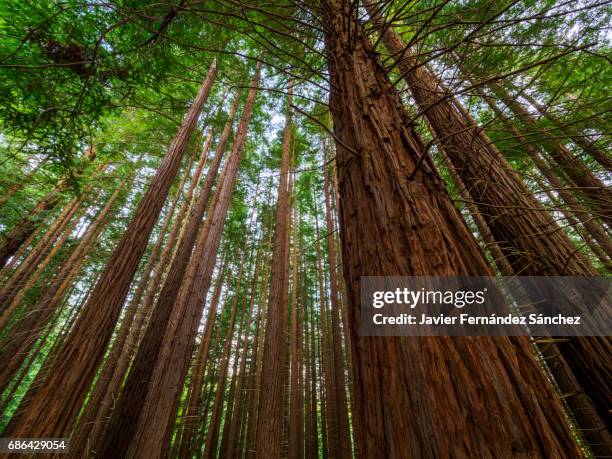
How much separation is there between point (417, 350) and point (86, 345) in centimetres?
316

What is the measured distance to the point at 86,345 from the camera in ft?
7.98

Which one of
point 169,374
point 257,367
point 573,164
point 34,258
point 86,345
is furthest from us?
point 257,367

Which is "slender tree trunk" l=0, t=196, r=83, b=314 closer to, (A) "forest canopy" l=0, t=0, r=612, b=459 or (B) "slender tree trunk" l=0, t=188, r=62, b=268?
(B) "slender tree trunk" l=0, t=188, r=62, b=268

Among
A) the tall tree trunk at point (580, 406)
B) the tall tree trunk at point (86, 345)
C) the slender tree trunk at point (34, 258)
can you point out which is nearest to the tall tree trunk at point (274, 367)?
the tall tree trunk at point (86, 345)

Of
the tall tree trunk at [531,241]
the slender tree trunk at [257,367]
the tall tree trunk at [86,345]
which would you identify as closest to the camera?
the tall tree trunk at [531,241]

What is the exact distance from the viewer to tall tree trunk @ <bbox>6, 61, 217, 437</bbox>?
215 cm

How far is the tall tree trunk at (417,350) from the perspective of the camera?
566 millimetres

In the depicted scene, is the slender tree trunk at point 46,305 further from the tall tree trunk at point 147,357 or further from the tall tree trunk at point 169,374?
the tall tree trunk at point 169,374

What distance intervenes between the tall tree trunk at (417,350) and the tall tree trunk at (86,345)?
2906mm

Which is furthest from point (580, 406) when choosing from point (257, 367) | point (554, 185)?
point (257, 367)

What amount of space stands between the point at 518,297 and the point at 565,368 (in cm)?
53

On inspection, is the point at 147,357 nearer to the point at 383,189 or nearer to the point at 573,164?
the point at 383,189

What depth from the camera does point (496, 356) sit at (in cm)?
66

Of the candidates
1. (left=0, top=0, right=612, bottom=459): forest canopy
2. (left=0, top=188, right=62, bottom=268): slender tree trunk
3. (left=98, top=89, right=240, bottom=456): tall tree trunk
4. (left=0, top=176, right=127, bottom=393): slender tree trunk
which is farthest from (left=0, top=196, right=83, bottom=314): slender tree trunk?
(left=98, top=89, right=240, bottom=456): tall tree trunk
